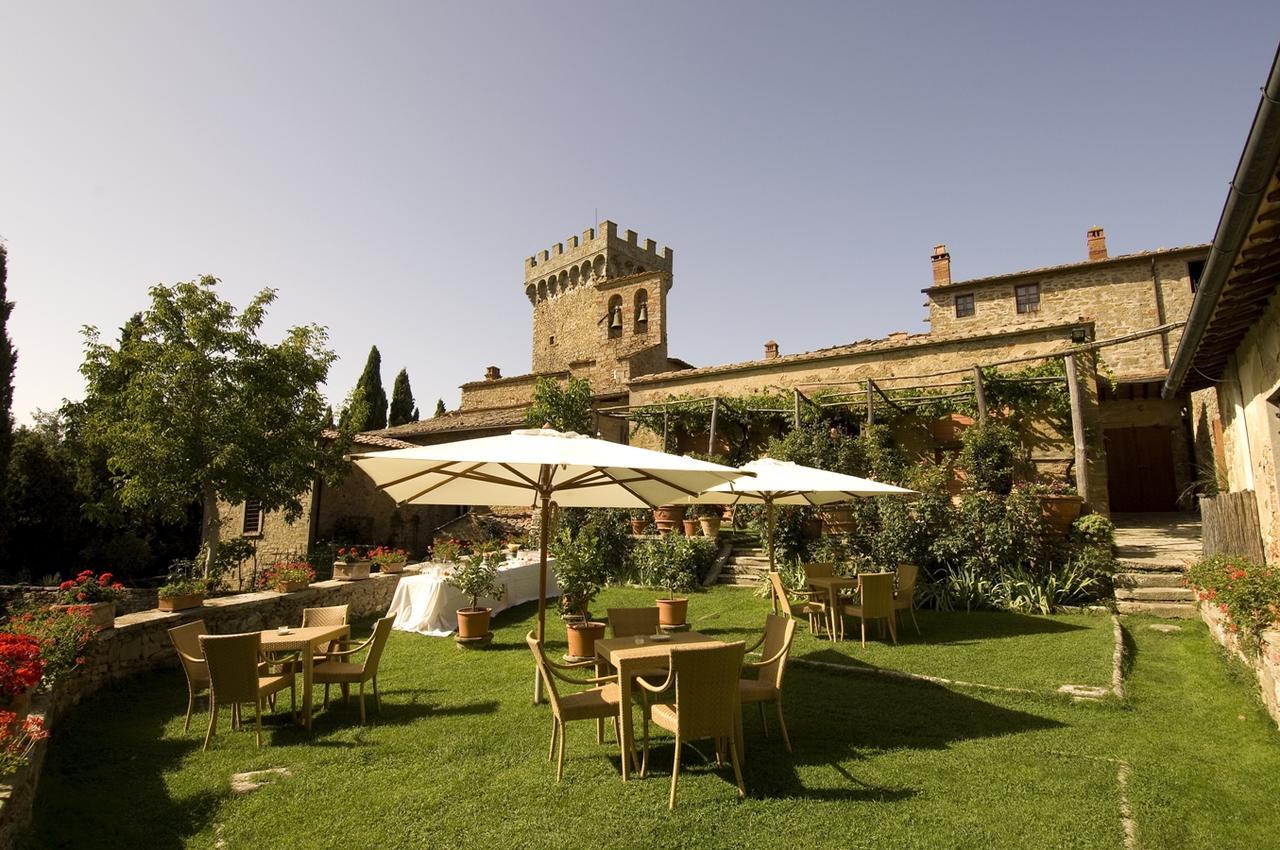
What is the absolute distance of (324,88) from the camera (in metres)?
8.11

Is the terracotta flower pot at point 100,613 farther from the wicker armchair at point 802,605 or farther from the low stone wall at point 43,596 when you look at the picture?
the wicker armchair at point 802,605

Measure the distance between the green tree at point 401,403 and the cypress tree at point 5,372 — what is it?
66.0 ft

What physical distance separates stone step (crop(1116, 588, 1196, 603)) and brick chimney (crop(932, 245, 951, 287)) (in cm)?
1463

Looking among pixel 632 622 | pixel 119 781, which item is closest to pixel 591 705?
pixel 632 622

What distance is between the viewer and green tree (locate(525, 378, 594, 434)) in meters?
16.5

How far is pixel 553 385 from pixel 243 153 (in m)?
9.33

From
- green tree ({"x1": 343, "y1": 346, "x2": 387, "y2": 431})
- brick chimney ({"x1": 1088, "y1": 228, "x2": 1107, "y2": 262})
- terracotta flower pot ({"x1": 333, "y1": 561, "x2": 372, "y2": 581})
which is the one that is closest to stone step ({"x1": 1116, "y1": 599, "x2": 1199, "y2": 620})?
terracotta flower pot ({"x1": 333, "y1": 561, "x2": 372, "y2": 581})

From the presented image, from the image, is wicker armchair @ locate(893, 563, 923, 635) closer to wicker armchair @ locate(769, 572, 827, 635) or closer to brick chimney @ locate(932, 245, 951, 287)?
wicker armchair @ locate(769, 572, 827, 635)

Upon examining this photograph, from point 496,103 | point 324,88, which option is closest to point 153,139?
point 324,88

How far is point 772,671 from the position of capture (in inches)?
194

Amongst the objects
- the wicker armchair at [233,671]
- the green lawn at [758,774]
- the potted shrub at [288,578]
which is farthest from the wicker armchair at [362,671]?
the potted shrub at [288,578]

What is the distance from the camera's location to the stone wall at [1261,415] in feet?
18.4

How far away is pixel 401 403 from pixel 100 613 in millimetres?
28218

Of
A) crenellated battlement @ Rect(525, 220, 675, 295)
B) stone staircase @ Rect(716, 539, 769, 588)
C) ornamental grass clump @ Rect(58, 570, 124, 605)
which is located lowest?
stone staircase @ Rect(716, 539, 769, 588)
